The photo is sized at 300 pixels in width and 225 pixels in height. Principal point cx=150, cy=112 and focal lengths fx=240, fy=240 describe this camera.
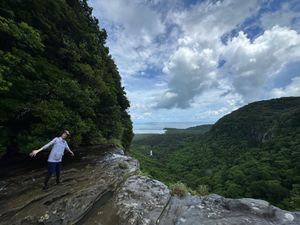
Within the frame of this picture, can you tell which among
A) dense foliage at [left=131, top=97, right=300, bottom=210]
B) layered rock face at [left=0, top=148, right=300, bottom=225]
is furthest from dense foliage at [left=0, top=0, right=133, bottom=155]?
dense foliage at [left=131, top=97, right=300, bottom=210]

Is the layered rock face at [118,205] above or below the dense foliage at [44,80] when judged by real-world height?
below

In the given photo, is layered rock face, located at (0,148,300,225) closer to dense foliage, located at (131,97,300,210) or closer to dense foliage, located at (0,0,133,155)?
dense foliage, located at (0,0,133,155)

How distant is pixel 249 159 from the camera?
3556 inches

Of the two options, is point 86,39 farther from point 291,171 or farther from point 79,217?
point 291,171

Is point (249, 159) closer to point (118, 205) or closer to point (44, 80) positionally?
point (44, 80)

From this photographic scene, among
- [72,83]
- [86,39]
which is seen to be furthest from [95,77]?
[72,83]

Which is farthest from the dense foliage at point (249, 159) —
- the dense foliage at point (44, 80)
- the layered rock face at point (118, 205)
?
the layered rock face at point (118, 205)

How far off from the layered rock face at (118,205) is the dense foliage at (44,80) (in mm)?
3288

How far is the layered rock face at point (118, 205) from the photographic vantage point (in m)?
7.12

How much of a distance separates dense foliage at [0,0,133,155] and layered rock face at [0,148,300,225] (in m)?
3.29

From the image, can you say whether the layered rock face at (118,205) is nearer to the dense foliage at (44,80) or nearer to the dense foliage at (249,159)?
the dense foliage at (44,80)

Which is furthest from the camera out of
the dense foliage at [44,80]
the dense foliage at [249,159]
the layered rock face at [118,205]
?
the dense foliage at [249,159]

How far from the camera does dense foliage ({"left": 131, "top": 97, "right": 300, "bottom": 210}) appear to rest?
5828cm

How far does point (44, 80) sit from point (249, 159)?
9028 centimetres
